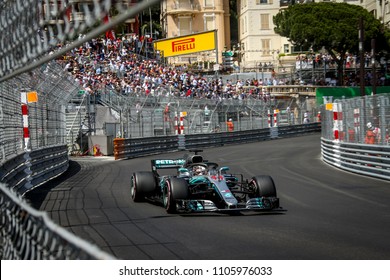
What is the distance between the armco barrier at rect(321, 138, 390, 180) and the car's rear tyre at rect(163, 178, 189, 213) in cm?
681

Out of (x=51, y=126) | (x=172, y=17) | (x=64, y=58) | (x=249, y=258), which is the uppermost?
(x=172, y=17)

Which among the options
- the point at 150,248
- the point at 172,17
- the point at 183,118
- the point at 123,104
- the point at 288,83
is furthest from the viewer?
the point at 172,17

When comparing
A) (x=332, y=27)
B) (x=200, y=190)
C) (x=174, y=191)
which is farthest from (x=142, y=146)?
(x=332, y=27)

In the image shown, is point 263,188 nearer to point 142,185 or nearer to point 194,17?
point 142,185

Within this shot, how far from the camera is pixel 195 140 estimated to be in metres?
34.6

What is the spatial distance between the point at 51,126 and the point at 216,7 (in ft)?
185

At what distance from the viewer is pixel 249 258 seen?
7.48 m

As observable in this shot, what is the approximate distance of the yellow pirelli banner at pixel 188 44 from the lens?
52344 millimetres

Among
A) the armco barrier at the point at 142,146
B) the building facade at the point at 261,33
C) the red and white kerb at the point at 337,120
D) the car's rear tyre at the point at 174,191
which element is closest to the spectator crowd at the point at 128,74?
the armco barrier at the point at 142,146

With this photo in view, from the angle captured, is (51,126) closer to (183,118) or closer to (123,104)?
(123,104)

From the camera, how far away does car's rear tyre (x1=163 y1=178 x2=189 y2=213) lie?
36.2 feet

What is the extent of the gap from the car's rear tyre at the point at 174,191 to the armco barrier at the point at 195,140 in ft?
53.1

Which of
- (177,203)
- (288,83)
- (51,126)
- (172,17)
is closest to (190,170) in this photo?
(177,203)

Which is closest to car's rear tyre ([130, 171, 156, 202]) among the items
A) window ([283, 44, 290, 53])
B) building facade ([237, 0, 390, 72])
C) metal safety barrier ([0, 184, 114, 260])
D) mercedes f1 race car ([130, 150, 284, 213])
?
mercedes f1 race car ([130, 150, 284, 213])
